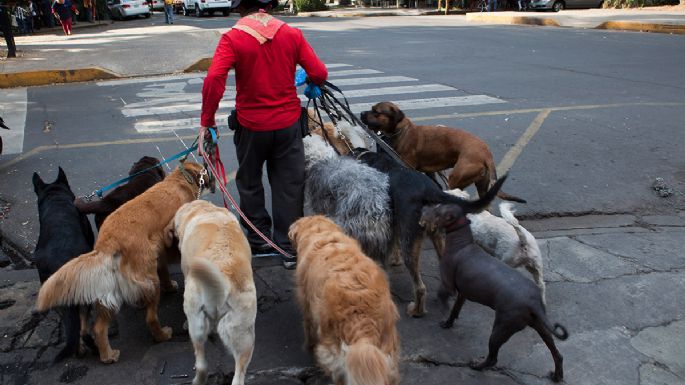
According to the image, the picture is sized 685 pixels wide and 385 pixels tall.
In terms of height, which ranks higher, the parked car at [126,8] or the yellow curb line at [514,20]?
the parked car at [126,8]

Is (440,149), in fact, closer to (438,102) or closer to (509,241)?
(509,241)

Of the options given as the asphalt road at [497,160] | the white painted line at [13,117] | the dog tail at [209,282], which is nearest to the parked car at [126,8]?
the asphalt road at [497,160]

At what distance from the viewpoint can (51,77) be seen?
512 inches

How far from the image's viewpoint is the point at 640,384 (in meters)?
3.36

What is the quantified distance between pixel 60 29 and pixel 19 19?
3678 millimetres

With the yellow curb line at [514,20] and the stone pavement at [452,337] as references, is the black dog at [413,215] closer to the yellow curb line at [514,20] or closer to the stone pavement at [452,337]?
the stone pavement at [452,337]

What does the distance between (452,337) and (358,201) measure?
127 cm

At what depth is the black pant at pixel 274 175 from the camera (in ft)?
15.6

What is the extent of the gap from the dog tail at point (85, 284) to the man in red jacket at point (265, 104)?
1.47m

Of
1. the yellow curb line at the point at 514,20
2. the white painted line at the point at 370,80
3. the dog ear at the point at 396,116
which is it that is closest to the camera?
the dog ear at the point at 396,116

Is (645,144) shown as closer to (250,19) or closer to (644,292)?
(644,292)

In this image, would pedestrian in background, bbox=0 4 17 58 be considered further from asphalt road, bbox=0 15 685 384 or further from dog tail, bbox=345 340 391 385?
dog tail, bbox=345 340 391 385

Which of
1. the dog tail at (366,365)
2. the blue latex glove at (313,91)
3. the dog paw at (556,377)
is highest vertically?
the blue latex glove at (313,91)

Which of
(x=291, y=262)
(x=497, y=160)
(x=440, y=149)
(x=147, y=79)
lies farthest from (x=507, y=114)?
(x=147, y=79)
